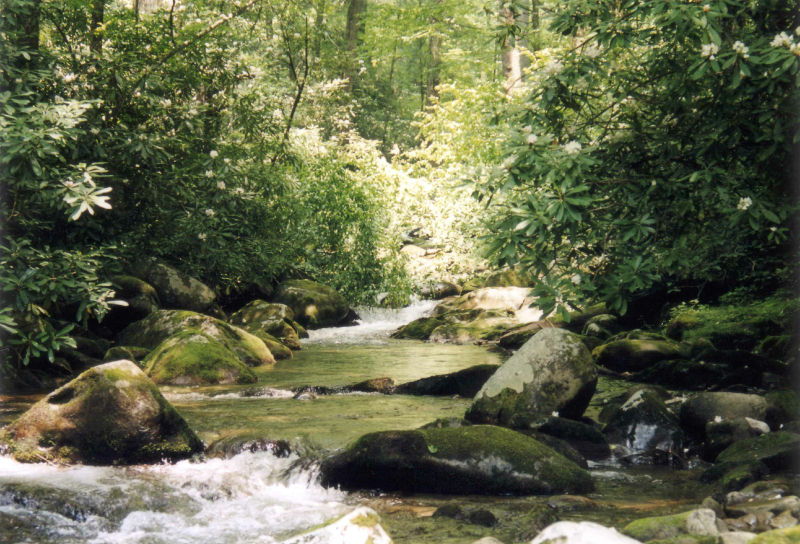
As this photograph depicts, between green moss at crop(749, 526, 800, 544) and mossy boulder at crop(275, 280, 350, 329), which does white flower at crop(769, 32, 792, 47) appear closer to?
green moss at crop(749, 526, 800, 544)

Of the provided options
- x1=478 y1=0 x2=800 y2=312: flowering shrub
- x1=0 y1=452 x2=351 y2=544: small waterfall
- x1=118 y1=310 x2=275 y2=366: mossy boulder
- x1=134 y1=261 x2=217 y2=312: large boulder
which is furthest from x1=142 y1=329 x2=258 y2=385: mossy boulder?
x1=478 y1=0 x2=800 y2=312: flowering shrub

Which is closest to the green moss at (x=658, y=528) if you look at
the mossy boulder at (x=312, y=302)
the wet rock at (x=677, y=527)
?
the wet rock at (x=677, y=527)

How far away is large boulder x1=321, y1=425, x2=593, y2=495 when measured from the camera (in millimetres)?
5473

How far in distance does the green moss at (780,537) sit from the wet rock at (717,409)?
3.61m

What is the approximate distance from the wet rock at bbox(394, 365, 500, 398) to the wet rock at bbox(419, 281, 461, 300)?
35.4 ft

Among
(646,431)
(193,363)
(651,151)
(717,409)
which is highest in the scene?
(651,151)

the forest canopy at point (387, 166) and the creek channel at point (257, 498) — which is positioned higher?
the forest canopy at point (387, 166)

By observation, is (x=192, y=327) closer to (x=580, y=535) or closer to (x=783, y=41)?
(x=580, y=535)

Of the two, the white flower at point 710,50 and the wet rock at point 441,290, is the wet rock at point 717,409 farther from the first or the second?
the wet rock at point 441,290

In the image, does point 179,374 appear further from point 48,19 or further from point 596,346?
point 596,346

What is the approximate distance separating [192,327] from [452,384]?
13.3 ft

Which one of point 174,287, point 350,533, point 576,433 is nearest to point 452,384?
point 576,433

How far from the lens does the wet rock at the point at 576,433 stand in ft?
22.0

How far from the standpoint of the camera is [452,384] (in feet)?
29.7
